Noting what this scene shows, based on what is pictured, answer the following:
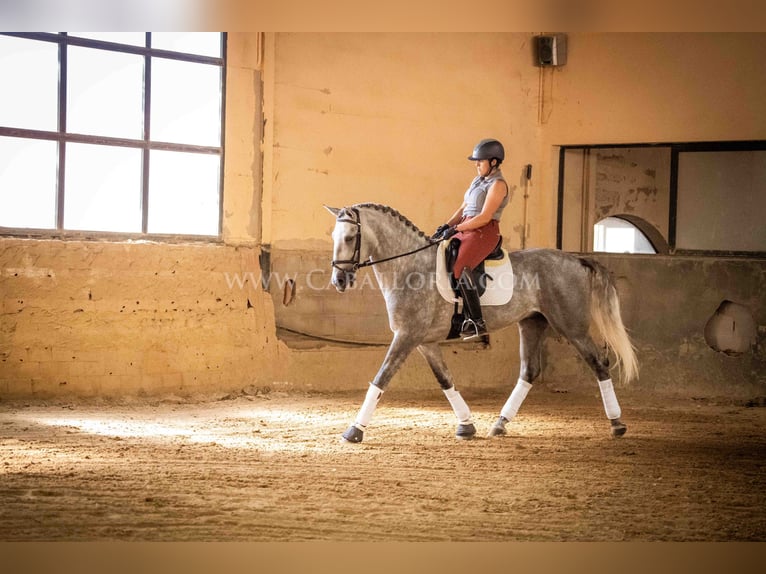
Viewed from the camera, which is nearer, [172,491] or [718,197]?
[172,491]

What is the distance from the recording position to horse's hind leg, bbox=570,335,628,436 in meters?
7.36

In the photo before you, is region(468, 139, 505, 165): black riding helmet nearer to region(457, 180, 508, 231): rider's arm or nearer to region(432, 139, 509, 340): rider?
region(432, 139, 509, 340): rider

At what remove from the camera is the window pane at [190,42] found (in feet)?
29.7

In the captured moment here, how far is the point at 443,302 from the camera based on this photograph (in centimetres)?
716

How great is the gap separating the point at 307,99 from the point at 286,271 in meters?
1.94

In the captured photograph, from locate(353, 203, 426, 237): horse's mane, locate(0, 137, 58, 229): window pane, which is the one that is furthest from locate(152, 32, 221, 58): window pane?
locate(353, 203, 426, 237): horse's mane

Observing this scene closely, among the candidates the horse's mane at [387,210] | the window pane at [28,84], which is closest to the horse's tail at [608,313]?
the horse's mane at [387,210]

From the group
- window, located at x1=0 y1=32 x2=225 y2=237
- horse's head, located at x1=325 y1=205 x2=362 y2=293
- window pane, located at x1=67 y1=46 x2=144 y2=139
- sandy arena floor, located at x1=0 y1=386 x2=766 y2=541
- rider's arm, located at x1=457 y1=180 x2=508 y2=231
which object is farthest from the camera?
window pane, located at x1=67 y1=46 x2=144 y2=139

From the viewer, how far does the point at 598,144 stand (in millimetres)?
10352

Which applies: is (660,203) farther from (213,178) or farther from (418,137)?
(213,178)

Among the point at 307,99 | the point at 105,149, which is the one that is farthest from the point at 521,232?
the point at 105,149

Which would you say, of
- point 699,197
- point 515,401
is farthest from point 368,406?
point 699,197

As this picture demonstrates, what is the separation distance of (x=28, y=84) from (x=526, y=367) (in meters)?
5.31

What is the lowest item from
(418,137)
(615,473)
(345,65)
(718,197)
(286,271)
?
(615,473)
